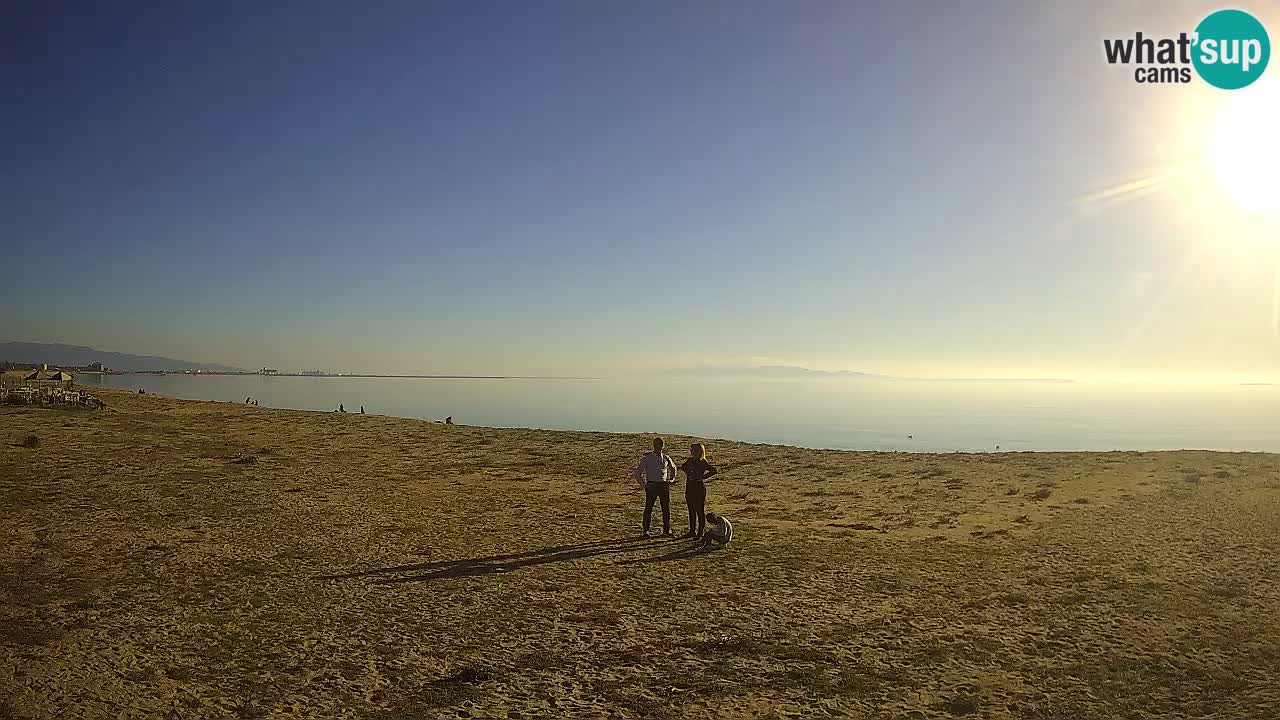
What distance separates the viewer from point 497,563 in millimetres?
11945

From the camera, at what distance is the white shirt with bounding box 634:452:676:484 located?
14.1 meters

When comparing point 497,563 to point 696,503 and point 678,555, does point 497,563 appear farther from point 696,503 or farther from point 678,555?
point 696,503

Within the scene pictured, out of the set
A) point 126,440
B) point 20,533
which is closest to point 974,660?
point 20,533

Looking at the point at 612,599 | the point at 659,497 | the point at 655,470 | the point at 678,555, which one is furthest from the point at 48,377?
the point at 612,599

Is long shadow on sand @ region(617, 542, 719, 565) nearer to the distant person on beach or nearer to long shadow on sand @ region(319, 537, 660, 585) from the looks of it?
the distant person on beach

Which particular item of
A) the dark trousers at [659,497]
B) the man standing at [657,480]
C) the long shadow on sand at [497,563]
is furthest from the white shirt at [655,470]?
the long shadow on sand at [497,563]

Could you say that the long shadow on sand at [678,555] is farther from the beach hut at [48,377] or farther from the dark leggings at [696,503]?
the beach hut at [48,377]

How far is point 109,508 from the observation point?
15.0m

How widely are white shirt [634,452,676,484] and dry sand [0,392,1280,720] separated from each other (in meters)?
1.24

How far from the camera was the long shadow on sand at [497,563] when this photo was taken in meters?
11.1

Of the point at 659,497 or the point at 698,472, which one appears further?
the point at 659,497

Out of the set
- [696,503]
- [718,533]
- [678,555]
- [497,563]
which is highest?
[696,503]

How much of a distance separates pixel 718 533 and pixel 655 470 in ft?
5.92

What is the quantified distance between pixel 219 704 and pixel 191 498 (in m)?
11.9
